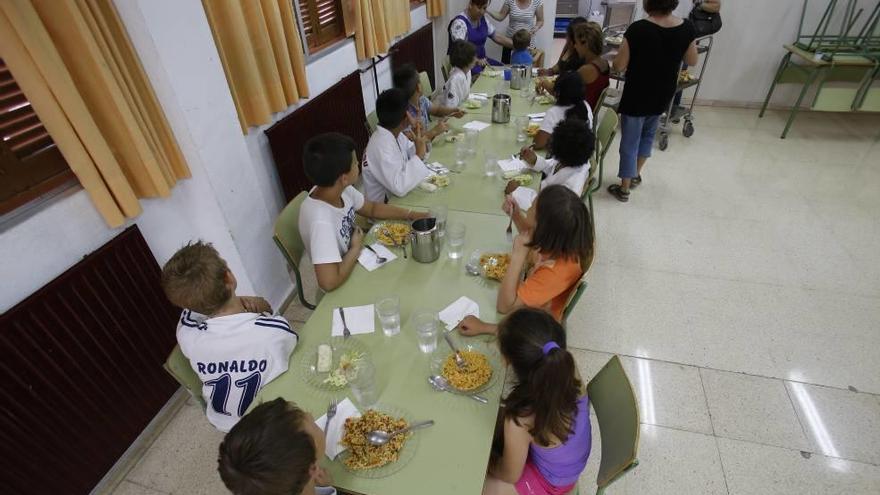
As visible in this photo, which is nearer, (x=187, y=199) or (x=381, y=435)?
(x=381, y=435)

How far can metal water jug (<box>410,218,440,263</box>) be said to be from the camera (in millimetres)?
2016

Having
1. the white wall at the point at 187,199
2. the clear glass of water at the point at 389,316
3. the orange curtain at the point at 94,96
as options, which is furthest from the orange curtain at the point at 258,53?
the clear glass of water at the point at 389,316

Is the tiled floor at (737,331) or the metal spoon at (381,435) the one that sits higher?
the metal spoon at (381,435)

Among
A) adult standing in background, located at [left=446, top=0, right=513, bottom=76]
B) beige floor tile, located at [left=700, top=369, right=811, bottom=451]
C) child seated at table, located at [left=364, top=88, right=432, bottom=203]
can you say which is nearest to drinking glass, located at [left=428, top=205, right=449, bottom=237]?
child seated at table, located at [left=364, top=88, right=432, bottom=203]

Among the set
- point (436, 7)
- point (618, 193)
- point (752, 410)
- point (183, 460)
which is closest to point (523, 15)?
point (436, 7)

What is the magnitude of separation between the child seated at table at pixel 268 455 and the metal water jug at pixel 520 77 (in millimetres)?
4048

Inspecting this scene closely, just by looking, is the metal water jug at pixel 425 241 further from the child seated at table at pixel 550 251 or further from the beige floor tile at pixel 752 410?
the beige floor tile at pixel 752 410

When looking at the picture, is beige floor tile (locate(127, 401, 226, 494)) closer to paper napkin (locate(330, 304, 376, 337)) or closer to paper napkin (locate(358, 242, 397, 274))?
paper napkin (locate(330, 304, 376, 337))

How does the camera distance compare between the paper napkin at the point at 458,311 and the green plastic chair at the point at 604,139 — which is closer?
the paper napkin at the point at 458,311

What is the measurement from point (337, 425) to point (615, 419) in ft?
3.17

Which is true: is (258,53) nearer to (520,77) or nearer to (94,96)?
(94,96)

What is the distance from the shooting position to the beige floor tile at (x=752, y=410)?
2289 millimetres

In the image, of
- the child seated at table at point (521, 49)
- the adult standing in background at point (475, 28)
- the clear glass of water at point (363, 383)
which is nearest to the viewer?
the clear glass of water at point (363, 383)

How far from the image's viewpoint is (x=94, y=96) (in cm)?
186
